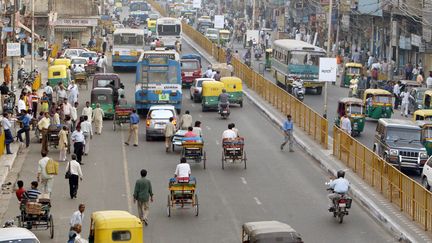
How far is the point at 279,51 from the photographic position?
68.2 metres

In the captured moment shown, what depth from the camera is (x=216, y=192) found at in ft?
113

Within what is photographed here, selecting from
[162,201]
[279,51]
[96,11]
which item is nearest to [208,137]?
[162,201]

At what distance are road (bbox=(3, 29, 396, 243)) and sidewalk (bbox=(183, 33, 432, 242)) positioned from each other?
0.28 m

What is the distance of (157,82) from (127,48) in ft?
77.6

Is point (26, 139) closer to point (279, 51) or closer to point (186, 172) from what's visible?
point (186, 172)

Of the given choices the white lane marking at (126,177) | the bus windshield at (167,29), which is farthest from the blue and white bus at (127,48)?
the white lane marking at (126,177)

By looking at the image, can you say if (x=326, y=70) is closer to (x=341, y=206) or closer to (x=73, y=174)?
(x=73, y=174)

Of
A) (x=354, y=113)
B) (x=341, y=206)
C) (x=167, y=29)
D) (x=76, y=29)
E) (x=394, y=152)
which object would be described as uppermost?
(x=167, y=29)

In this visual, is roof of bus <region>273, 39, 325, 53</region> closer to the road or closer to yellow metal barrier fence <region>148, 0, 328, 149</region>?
yellow metal barrier fence <region>148, 0, 328, 149</region>

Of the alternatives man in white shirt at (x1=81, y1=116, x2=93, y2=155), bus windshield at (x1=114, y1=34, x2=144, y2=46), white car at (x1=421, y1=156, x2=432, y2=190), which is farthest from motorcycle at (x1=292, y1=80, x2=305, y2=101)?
white car at (x1=421, y1=156, x2=432, y2=190)

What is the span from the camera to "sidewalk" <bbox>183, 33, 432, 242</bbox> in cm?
2870

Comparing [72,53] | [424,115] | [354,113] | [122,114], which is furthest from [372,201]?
[72,53]

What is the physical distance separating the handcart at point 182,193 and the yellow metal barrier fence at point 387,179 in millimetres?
5680

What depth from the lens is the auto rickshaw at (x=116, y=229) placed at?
24.0 meters
